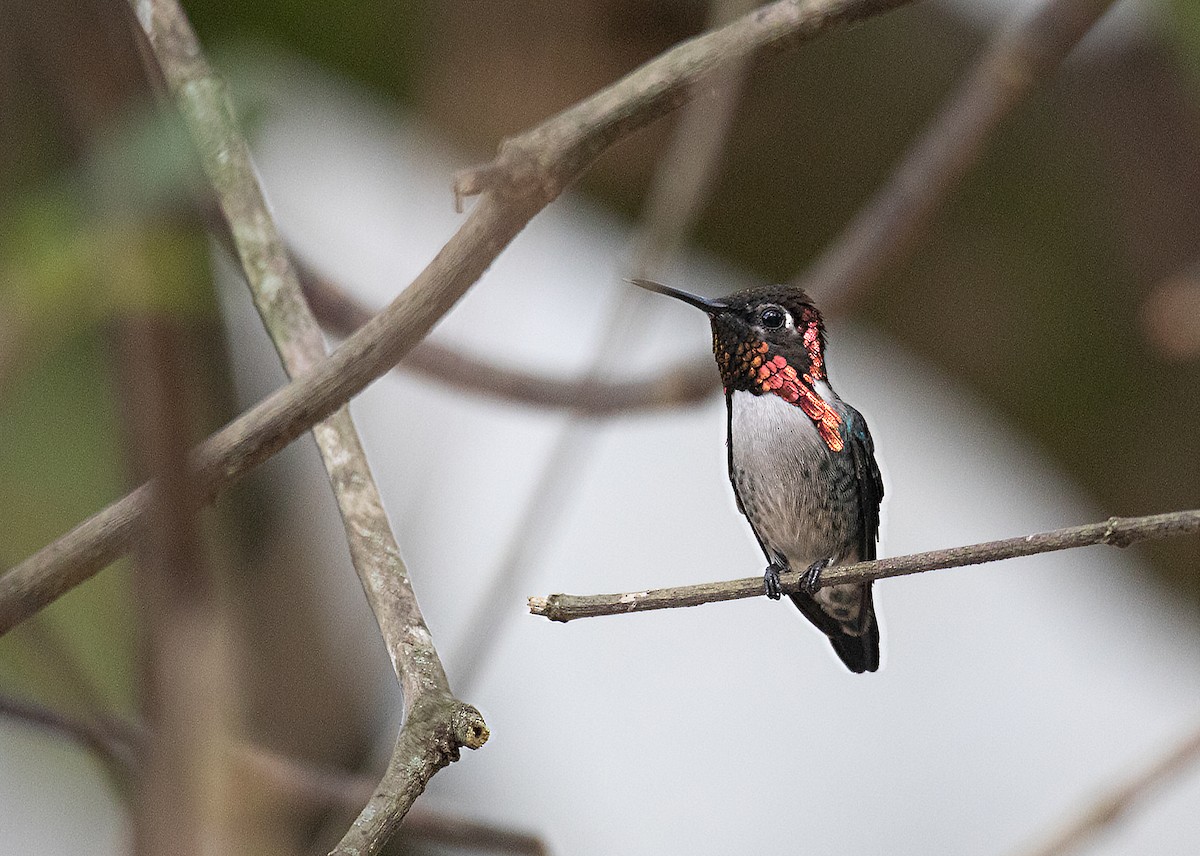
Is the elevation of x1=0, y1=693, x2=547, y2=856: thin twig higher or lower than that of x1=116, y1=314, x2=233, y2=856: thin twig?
higher

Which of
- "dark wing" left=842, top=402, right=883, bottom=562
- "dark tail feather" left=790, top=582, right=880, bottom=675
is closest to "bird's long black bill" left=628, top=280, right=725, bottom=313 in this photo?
"dark wing" left=842, top=402, right=883, bottom=562

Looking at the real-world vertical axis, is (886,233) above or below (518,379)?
above

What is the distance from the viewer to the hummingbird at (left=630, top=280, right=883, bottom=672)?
136cm

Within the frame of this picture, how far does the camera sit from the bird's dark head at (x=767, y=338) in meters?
1.34

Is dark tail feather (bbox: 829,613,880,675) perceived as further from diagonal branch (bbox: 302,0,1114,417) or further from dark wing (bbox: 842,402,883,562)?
diagonal branch (bbox: 302,0,1114,417)

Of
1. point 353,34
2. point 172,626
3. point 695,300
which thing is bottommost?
point 172,626

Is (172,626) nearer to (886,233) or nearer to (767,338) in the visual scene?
(767,338)

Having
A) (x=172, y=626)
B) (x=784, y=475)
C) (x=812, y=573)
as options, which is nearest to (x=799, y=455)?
(x=784, y=475)

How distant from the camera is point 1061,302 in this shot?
9.00 feet

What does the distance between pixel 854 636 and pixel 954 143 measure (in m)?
0.84

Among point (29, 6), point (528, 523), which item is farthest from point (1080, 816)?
point (29, 6)

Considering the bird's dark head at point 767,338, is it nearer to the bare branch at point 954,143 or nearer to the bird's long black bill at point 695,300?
the bird's long black bill at point 695,300

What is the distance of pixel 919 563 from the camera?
2.71ft

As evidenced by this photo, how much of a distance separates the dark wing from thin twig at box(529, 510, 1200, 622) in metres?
0.63
